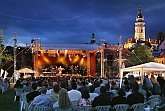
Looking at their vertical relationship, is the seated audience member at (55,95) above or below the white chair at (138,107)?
above

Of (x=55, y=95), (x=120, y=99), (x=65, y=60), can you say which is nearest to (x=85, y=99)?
(x=120, y=99)

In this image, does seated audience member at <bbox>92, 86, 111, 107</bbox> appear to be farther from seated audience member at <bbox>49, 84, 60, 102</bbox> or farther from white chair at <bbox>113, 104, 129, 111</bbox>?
seated audience member at <bbox>49, 84, 60, 102</bbox>

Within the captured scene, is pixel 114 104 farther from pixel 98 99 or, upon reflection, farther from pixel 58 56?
pixel 58 56

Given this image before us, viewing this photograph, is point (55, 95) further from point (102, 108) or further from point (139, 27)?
point (139, 27)

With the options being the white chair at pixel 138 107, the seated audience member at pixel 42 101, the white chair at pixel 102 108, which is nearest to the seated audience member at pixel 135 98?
the white chair at pixel 138 107

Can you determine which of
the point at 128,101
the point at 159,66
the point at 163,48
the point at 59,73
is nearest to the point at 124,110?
the point at 128,101

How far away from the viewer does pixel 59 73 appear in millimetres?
39375

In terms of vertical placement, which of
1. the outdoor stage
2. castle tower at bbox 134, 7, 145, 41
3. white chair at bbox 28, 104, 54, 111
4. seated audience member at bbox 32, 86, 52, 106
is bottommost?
white chair at bbox 28, 104, 54, 111

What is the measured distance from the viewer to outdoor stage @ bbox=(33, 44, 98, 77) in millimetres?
39312

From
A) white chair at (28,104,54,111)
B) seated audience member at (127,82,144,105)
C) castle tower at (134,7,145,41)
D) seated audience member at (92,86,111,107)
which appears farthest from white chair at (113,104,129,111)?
castle tower at (134,7,145,41)

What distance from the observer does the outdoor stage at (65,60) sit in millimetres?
39312

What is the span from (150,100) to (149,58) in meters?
53.2

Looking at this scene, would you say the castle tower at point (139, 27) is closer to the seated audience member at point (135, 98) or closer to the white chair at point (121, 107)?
the seated audience member at point (135, 98)

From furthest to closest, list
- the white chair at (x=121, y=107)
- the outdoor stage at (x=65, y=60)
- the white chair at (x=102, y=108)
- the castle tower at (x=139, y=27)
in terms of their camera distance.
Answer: the castle tower at (x=139, y=27) < the outdoor stage at (x=65, y=60) < the white chair at (x=121, y=107) < the white chair at (x=102, y=108)
